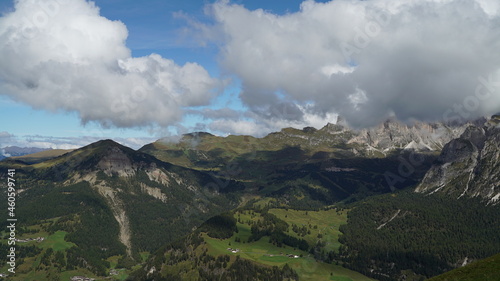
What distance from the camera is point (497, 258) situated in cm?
15275

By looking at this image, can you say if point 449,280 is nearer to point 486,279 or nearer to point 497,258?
point 486,279

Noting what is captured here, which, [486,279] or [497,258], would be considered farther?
[497,258]

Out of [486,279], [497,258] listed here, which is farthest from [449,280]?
[497,258]

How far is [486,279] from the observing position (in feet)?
449

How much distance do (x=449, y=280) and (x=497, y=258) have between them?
25846mm

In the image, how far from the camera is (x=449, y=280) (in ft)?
472

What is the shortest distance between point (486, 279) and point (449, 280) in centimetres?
1213

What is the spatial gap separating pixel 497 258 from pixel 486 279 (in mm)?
21500
